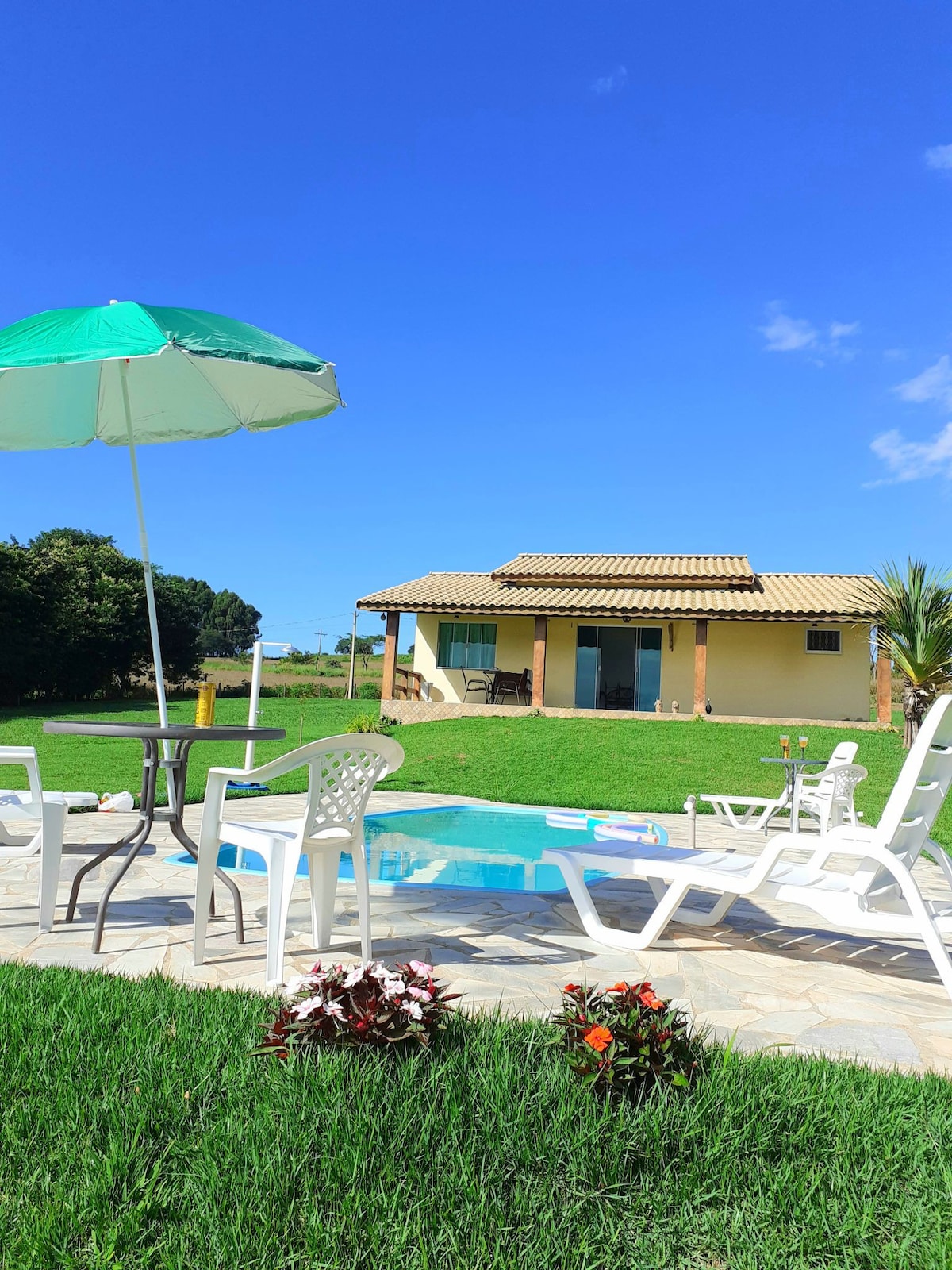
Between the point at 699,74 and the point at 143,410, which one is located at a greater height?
the point at 699,74

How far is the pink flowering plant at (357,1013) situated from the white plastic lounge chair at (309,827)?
0.90 m

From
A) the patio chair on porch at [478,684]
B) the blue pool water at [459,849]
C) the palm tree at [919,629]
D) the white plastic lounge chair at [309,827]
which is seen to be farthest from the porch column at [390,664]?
the white plastic lounge chair at [309,827]

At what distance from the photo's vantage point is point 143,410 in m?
5.52

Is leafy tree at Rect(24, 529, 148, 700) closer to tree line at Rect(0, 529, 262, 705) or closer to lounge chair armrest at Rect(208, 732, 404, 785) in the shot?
tree line at Rect(0, 529, 262, 705)

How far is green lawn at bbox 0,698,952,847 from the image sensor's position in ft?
40.3

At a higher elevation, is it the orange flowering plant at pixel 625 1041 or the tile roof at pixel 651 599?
the tile roof at pixel 651 599

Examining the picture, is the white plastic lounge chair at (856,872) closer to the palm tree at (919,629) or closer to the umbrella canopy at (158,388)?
the umbrella canopy at (158,388)

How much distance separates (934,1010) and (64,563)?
29.1 meters

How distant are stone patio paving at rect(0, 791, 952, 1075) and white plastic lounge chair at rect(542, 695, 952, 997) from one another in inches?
11.5

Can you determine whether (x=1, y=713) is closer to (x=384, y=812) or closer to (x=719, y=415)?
(x=384, y=812)

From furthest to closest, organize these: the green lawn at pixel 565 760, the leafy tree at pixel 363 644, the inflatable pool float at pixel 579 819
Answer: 1. the leafy tree at pixel 363 644
2. the green lawn at pixel 565 760
3. the inflatable pool float at pixel 579 819

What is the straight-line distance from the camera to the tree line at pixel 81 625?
965 inches

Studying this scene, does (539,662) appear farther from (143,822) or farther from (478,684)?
(143,822)

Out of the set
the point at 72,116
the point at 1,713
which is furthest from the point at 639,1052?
the point at 1,713
